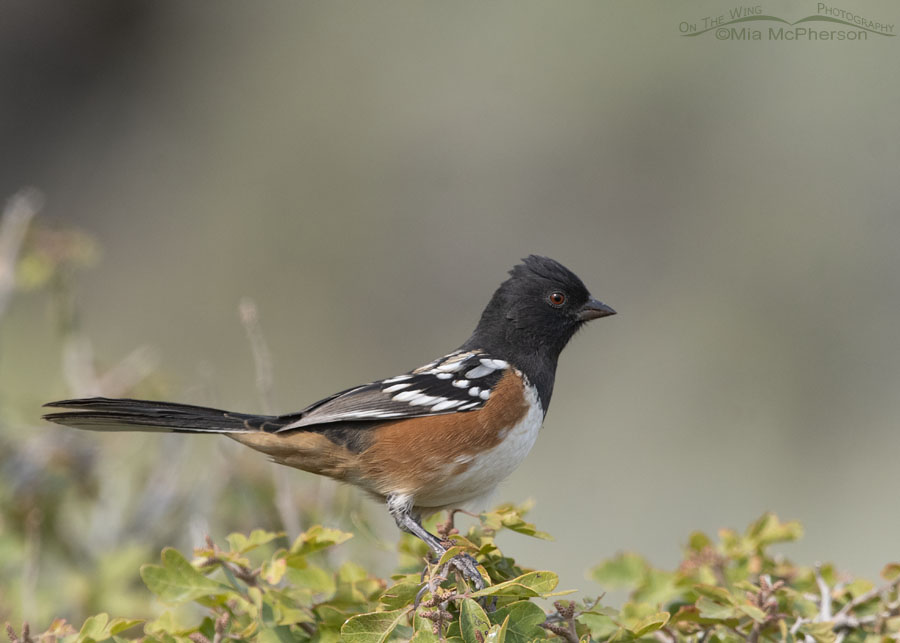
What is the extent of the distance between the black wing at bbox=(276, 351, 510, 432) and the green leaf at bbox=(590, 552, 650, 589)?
57 centimetres

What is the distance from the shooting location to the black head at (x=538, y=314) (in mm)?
2768

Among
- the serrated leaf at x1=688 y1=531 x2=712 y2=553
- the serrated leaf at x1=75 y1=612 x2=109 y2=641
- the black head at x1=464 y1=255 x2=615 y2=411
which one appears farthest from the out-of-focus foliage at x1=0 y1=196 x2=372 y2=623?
the serrated leaf at x1=75 y1=612 x2=109 y2=641

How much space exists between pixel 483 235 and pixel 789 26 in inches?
101

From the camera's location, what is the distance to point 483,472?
243cm

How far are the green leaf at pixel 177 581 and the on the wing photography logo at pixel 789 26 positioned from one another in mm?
5417

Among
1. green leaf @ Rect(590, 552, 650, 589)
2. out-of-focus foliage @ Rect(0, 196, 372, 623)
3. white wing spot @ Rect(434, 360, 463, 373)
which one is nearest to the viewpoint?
green leaf @ Rect(590, 552, 650, 589)

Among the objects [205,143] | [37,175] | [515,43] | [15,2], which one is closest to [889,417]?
[515,43]

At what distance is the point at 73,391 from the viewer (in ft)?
11.2

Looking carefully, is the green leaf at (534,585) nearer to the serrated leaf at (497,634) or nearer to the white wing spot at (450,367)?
the serrated leaf at (497,634)

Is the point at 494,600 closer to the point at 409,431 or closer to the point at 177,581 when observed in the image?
the point at 177,581

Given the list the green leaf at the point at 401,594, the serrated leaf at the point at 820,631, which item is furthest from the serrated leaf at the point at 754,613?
the green leaf at the point at 401,594

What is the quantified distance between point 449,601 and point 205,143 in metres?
7.57

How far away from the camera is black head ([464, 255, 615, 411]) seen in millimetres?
2768

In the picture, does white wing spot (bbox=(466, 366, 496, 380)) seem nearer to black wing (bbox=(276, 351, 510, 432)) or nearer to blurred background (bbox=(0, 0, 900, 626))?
black wing (bbox=(276, 351, 510, 432))
